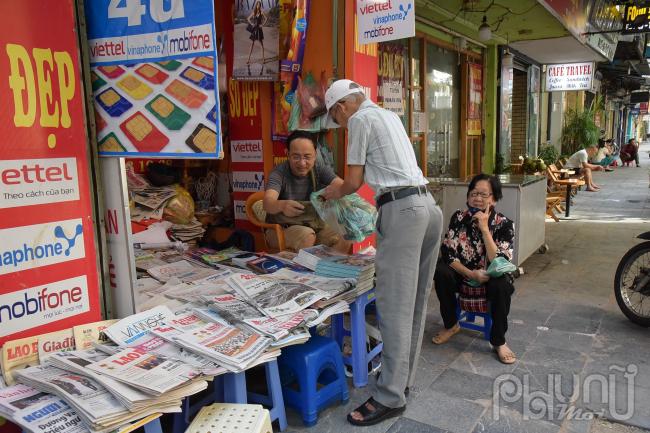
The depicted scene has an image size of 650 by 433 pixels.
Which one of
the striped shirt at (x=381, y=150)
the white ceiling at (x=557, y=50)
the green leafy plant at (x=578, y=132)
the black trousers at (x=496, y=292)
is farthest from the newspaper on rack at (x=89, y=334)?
the green leafy plant at (x=578, y=132)

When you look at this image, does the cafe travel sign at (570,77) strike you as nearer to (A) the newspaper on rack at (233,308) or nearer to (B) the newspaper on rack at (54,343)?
(A) the newspaper on rack at (233,308)

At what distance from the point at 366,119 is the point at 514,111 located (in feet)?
35.4

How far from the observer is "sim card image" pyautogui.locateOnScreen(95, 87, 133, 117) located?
7.37 feet

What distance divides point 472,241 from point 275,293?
1501 millimetres

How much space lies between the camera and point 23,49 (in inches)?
78.0

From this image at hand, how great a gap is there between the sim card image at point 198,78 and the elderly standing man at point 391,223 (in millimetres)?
750

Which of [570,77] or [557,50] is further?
[570,77]

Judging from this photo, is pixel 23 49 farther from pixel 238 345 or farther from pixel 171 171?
pixel 171 171

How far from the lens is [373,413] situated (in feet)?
8.36

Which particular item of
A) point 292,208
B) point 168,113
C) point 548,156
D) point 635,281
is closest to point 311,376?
point 292,208

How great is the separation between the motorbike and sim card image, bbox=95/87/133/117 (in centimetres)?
372

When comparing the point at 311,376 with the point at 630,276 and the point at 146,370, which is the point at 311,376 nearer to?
the point at 146,370

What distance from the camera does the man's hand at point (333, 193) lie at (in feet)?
8.85

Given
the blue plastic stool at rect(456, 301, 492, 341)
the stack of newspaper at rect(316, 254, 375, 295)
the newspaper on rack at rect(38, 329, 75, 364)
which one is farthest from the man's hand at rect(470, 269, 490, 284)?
the newspaper on rack at rect(38, 329, 75, 364)
